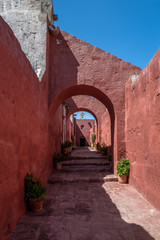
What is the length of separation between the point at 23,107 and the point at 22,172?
123cm

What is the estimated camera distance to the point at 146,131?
433 cm

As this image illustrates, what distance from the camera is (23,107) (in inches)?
136

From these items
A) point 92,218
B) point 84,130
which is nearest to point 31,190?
point 92,218

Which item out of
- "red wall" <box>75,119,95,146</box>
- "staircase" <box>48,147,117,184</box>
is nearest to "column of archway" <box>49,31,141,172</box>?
"staircase" <box>48,147,117,184</box>

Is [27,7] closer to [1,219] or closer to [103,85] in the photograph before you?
[103,85]

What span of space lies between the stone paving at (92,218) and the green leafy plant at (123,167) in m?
0.68

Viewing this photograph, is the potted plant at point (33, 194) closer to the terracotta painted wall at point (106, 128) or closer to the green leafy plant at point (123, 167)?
the green leafy plant at point (123, 167)

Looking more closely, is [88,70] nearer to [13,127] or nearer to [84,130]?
[13,127]

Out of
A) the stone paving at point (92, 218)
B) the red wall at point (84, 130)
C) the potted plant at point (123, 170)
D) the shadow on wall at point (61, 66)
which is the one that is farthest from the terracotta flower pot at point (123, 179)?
the red wall at point (84, 130)

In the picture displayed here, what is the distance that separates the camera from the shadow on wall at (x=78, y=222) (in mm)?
2791

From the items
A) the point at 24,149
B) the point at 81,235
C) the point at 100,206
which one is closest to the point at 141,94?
the point at 100,206

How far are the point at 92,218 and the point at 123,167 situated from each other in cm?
268

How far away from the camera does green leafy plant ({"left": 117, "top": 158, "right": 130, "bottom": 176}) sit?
570cm

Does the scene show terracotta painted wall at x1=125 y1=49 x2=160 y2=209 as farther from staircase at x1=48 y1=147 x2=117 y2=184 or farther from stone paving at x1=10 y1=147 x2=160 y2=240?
staircase at x1=48 y1=147 x2=117 y2=184
